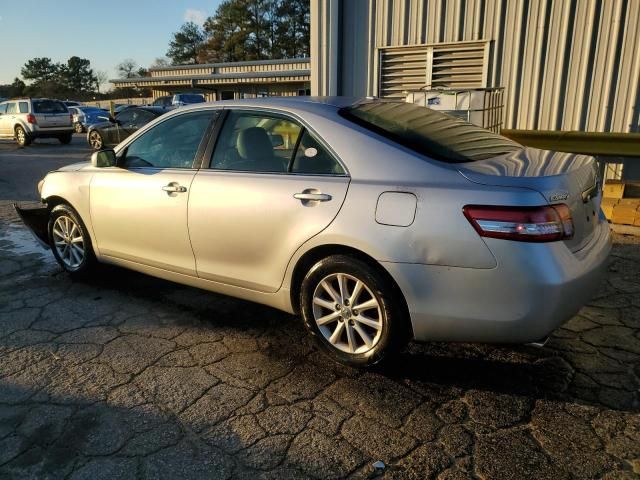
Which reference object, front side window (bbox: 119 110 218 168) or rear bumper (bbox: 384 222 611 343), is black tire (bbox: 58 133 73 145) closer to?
front side window (bbox: 119 110 218 168)

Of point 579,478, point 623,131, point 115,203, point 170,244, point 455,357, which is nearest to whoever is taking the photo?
point 579,478

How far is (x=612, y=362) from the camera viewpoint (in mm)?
3041

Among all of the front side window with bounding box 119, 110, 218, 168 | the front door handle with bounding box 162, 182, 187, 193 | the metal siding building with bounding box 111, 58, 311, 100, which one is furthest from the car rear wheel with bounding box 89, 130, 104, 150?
the front door handle with bounding box 162, 182, 187, 193

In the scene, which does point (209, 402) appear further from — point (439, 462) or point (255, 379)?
point (439, 462)

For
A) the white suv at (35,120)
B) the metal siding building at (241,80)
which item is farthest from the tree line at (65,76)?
the white suv at (35,120)

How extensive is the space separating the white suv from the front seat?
1840cm

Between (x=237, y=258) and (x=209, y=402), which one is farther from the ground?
(x=237, y=258)

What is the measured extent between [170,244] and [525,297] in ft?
7.99

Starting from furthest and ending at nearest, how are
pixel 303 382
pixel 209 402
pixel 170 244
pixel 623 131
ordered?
pixel 623 131
pixel 170 244
pixel 303 382
pixel 209 402

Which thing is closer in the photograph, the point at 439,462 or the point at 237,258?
the point at 439,462

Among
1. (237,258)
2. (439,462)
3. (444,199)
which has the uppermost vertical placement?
(444,199)

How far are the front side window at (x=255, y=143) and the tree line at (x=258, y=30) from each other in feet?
190

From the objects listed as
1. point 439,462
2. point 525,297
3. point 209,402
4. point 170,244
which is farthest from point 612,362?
point 170,244

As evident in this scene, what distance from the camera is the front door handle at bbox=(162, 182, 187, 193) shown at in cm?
356
